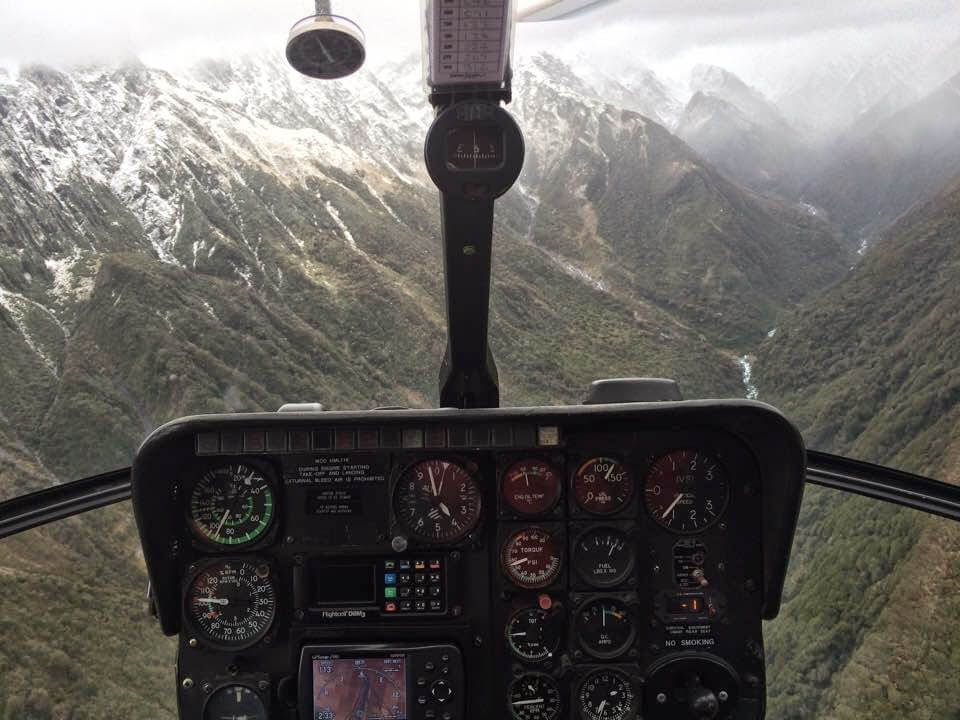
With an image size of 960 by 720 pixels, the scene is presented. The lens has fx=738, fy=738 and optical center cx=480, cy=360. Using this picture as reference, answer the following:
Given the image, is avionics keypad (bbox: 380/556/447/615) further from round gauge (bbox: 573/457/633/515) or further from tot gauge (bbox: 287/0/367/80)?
tot gauge (bbox: 287/0/367/80)

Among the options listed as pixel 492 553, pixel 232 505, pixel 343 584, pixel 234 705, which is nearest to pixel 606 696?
pixel 492 553

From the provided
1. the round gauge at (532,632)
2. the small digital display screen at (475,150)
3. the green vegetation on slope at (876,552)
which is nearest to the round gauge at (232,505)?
the round gauge at (532,632)

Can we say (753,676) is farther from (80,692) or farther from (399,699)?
(80,692)

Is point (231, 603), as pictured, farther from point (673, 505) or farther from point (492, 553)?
point (673, 505)

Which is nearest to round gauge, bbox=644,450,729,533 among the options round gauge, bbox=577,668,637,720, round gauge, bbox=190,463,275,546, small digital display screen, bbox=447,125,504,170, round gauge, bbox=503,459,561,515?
round gauge, bbox=503,459,561,515

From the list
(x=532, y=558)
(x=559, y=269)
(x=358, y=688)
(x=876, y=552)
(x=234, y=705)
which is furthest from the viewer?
(x=559, y=269)

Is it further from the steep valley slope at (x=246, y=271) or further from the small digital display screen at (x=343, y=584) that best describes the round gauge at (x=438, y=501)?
the steep valley slope at (x=246, y=271)
